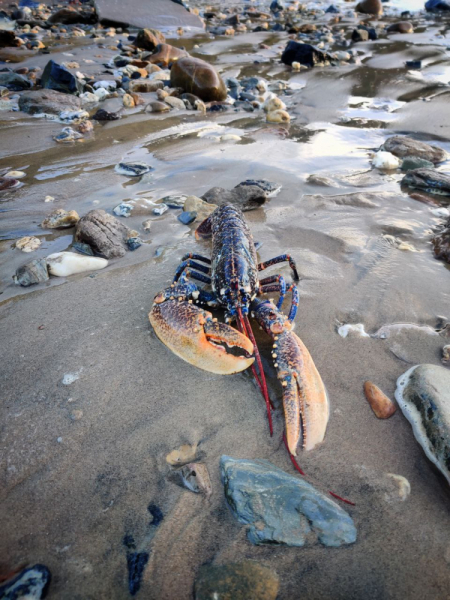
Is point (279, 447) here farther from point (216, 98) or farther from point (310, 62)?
point (310, 62)

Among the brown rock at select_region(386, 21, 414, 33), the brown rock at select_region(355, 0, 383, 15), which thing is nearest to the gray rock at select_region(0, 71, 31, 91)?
the brown rock at select_region(386, 21, 414, 33)

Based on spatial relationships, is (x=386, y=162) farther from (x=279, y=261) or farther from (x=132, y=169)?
(x=132, y=169)

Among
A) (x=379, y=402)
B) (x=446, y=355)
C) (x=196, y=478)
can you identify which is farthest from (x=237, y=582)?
(x=446, y=355)

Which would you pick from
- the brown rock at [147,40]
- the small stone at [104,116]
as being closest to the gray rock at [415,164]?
the small stone at [104,116]

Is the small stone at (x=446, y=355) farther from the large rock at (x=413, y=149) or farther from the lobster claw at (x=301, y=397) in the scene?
the large rock at (x=413, y=149)

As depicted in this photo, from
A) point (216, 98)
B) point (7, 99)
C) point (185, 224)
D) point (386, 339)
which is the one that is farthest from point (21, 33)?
point (386, 339)
